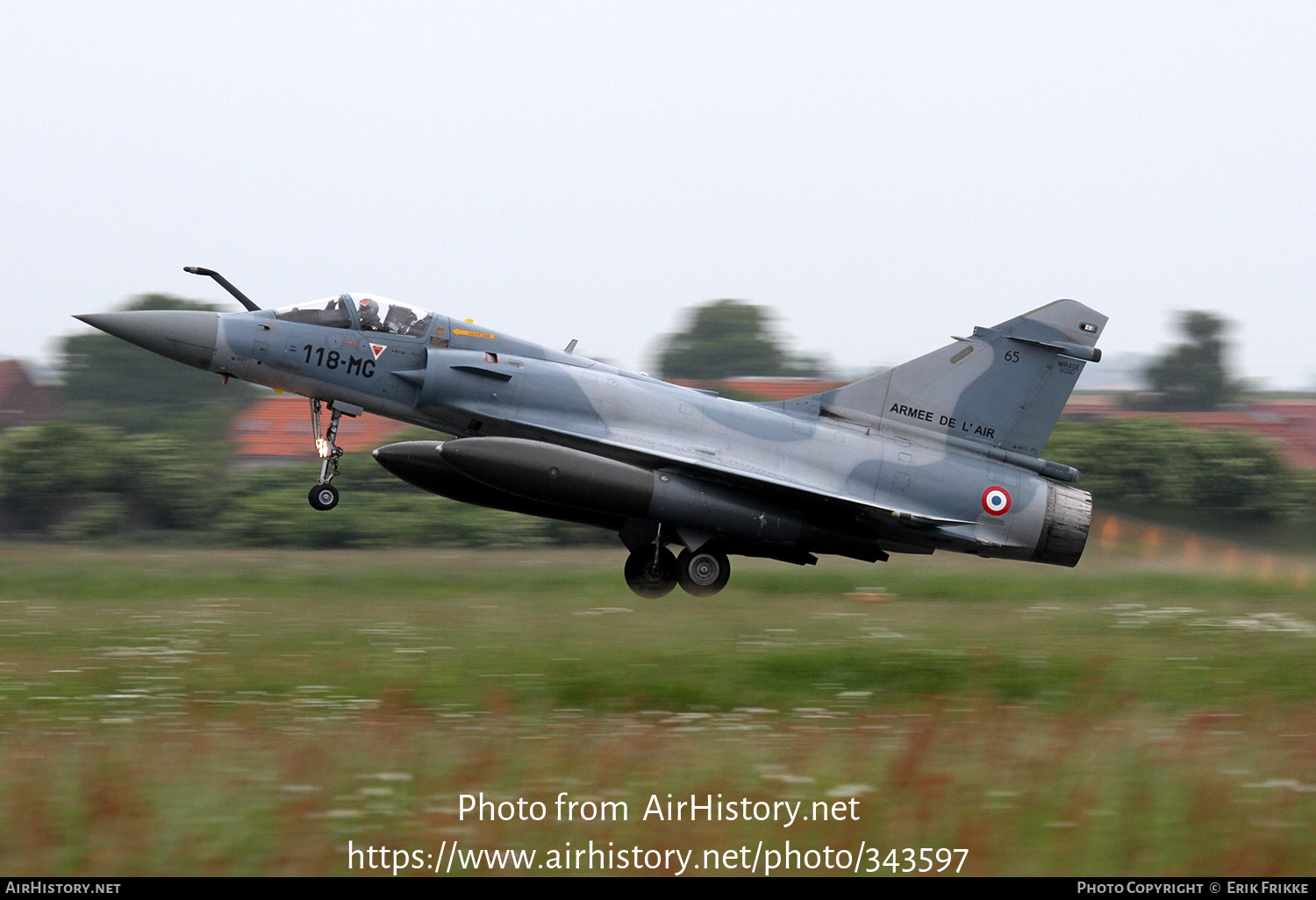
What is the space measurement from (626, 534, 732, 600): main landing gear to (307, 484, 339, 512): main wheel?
332cm

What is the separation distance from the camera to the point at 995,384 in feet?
45.5

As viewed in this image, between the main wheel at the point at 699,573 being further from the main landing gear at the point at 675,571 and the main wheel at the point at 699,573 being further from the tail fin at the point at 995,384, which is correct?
the tail fin at the point at 995,384

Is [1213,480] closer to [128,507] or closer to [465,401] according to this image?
[465,401]

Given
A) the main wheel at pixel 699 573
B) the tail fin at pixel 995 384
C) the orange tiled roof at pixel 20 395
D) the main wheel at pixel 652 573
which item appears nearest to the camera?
the main wheel at pixel 699 573

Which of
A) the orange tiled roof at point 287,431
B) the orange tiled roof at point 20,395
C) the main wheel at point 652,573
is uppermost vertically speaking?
the main wheel at point 652,573

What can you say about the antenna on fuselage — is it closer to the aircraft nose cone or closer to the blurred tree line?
the aircraft nose cone

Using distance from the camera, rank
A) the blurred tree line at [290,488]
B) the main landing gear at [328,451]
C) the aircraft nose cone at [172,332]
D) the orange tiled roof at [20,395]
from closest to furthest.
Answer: the aircraft nose cone at [172,332]
the main landing gear at [328,451]
the blurred tree line at [290,488]
the orange tiled roof at [20,395]

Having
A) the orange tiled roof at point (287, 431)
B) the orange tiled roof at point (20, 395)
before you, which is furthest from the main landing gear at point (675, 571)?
the orange tiled roof at point (20, 395)

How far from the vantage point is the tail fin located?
45.4ft

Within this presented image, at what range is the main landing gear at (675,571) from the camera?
43.3 ft

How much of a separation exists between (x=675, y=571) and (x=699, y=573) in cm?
31

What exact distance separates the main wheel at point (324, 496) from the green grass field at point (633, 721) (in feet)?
3.29

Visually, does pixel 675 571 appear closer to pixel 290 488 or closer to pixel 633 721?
pixel 633 721

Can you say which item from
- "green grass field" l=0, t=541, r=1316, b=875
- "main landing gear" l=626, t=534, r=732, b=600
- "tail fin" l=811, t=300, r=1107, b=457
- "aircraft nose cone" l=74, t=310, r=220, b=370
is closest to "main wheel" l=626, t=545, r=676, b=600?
"main landing gear" l=626, t=534, r=732, b=600
